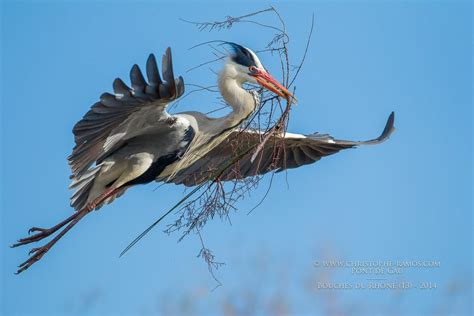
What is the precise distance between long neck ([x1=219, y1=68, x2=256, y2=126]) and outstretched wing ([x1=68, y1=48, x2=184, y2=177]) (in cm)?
44

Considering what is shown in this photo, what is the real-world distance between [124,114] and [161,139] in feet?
1.94

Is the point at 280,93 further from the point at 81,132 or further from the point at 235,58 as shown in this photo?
the point at 81,132

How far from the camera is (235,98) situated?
6.34m

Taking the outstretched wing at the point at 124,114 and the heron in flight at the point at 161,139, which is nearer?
the outstretched wing at the point at 124,114

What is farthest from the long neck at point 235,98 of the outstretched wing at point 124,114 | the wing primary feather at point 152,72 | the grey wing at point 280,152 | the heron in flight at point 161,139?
the wing primary feather at point 152,72

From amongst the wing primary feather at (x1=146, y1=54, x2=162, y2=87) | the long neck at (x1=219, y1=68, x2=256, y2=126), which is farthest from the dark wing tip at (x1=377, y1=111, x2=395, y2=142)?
the wing primary feather at (x1=146, y1=54, x2=162, y2=87)

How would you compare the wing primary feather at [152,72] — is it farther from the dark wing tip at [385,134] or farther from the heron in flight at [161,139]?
the dark wing tip at [385,134]

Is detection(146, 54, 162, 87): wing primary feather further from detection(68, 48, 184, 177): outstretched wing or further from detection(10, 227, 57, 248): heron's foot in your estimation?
detection(10, 227, 57, 248): heron's foot

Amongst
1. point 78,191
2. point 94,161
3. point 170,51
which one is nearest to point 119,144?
point 94,161

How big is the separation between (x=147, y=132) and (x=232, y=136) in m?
0.70

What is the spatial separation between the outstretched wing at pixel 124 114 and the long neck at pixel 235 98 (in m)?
0.44

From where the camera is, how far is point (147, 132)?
633 cm

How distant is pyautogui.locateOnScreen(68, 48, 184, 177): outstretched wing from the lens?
5543mm

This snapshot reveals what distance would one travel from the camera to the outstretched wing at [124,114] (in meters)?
5.54
